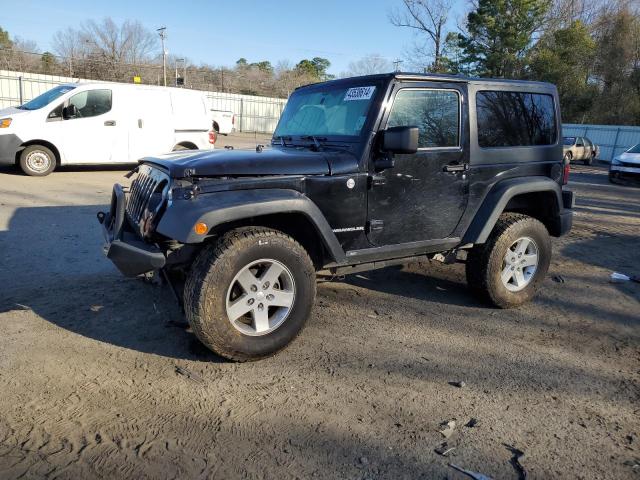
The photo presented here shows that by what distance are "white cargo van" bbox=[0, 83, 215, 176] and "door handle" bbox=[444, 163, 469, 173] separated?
906 centimetres

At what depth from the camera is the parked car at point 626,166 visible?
14.7 metres

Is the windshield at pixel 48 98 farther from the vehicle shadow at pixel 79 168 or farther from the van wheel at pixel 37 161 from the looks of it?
the vehicle shadow at pixel 79 168

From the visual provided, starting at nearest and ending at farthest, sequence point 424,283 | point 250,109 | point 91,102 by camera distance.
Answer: point 424,283, point 91,102, point 250,109

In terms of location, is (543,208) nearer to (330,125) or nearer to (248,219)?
(330,125)

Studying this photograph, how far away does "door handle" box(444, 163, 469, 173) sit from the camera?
13.1 feet

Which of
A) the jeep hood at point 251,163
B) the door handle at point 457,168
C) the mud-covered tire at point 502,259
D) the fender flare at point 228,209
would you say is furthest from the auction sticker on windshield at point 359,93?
the mud-covered tire at point 502,259

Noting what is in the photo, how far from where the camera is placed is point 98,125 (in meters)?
10.7

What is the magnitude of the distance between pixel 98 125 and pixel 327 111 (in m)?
8.30

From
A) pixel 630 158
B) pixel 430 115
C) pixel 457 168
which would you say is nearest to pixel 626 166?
pixel 630 158

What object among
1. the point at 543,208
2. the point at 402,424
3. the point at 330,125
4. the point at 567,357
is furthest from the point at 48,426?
the point at 543,208

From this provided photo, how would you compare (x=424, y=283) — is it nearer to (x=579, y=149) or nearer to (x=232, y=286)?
(x=232, y=286)

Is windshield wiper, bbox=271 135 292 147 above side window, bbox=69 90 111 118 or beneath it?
beneath

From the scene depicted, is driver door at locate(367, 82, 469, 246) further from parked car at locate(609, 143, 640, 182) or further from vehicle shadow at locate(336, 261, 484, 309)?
parked car at locate(609, 143, 640, 182)

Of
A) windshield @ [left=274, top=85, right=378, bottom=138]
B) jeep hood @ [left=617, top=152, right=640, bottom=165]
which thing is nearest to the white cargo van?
windshield @ [left=274, top=85, right=378, bottom=138]
